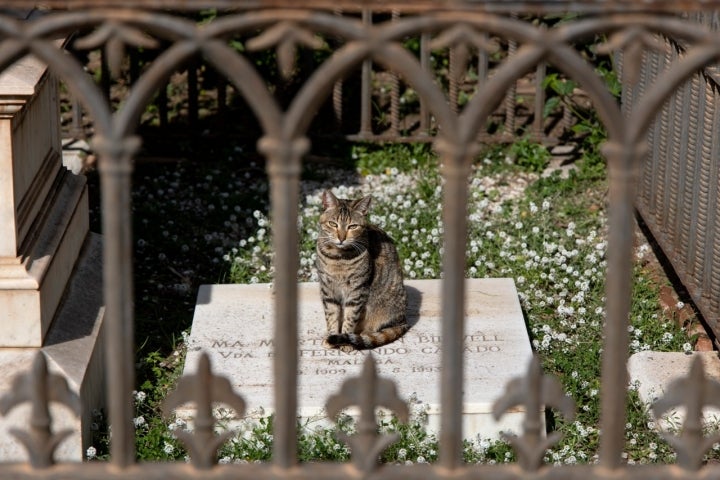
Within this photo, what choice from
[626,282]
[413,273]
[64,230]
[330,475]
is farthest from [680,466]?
[413,273]

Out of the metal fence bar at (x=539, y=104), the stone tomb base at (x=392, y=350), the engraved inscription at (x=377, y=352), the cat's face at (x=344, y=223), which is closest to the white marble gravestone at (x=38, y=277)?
the stone tomb base at (x=392, y=350)

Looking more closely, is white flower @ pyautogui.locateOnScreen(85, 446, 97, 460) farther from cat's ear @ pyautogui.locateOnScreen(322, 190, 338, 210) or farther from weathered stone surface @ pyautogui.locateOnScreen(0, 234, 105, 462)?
cat's ear @ pyautogui.locateOnScreen(322, 190, 338, 210)

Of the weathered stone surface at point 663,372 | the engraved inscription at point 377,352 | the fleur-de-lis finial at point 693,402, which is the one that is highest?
the fleur-de-lis finial at point 693,402

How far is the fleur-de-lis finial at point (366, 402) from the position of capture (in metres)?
2.42

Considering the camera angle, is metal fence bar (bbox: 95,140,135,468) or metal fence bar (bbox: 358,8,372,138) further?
metal fence bar (bbox: 358,8,372,138)

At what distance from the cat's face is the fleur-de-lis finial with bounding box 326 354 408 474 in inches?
132

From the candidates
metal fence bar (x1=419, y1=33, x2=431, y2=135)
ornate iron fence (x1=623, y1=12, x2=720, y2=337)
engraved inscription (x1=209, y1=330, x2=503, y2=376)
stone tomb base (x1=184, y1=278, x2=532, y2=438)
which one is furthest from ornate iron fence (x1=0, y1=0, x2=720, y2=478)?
metal fence bar (x1=419, y1=33, x2=431, y2=135)

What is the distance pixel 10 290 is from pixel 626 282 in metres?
2.89

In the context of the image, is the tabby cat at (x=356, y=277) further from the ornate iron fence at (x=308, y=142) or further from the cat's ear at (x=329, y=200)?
the ornate iron fence at (x=308, y=142)

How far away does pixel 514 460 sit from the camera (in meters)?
4.70

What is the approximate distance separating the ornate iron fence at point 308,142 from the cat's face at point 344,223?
335cm

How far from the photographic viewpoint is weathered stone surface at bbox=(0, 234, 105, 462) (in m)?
4.52

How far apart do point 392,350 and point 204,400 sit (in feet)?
9.96

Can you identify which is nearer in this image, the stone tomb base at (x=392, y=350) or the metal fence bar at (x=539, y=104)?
the stone tomb base at (x=392, y=350)
